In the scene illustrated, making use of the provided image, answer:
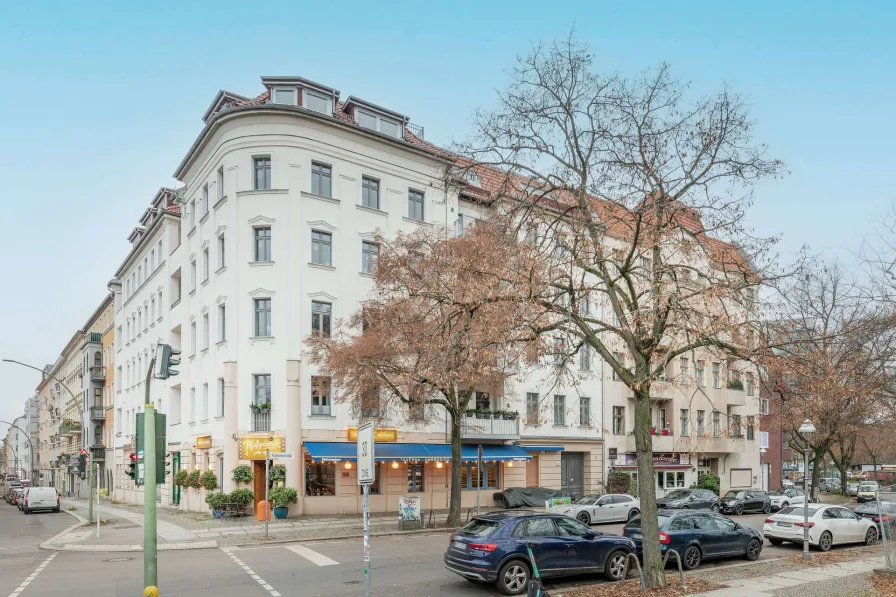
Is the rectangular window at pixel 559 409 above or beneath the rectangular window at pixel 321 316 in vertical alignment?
beneath

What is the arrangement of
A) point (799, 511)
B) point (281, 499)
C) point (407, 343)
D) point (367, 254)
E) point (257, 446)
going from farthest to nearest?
point (367, 254) → point (257, 446) → point (281, 499) → point (407, 343) → point (799, 511)

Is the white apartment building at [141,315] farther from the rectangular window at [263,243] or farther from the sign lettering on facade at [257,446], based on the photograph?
the sign lettering on facade at [257,446]

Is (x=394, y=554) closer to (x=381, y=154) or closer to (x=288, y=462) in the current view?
(x=288, y=462)

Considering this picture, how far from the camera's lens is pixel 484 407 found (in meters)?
39.5

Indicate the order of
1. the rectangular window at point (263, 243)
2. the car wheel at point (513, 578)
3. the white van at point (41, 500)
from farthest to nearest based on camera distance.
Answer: the white van at point (41, 500)
the rectangular window at point (263, 243)
the car wheel at point (513, 578)

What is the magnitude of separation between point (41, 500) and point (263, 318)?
84.0 feet

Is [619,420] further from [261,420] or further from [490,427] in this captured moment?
[261,420]

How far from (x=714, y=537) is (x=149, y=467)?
13909mm

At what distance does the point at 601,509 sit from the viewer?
30609 mm

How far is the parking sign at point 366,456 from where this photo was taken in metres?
10.1

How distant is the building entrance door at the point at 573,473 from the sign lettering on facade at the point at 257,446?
1809cm

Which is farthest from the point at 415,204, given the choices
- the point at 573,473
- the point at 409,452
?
the point at 573,473

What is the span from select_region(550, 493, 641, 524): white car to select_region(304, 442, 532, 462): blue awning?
5942mm

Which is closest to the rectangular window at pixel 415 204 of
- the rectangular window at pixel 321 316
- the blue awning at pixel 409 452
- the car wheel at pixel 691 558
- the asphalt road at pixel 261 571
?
the rectangular window at pixel 321 316
